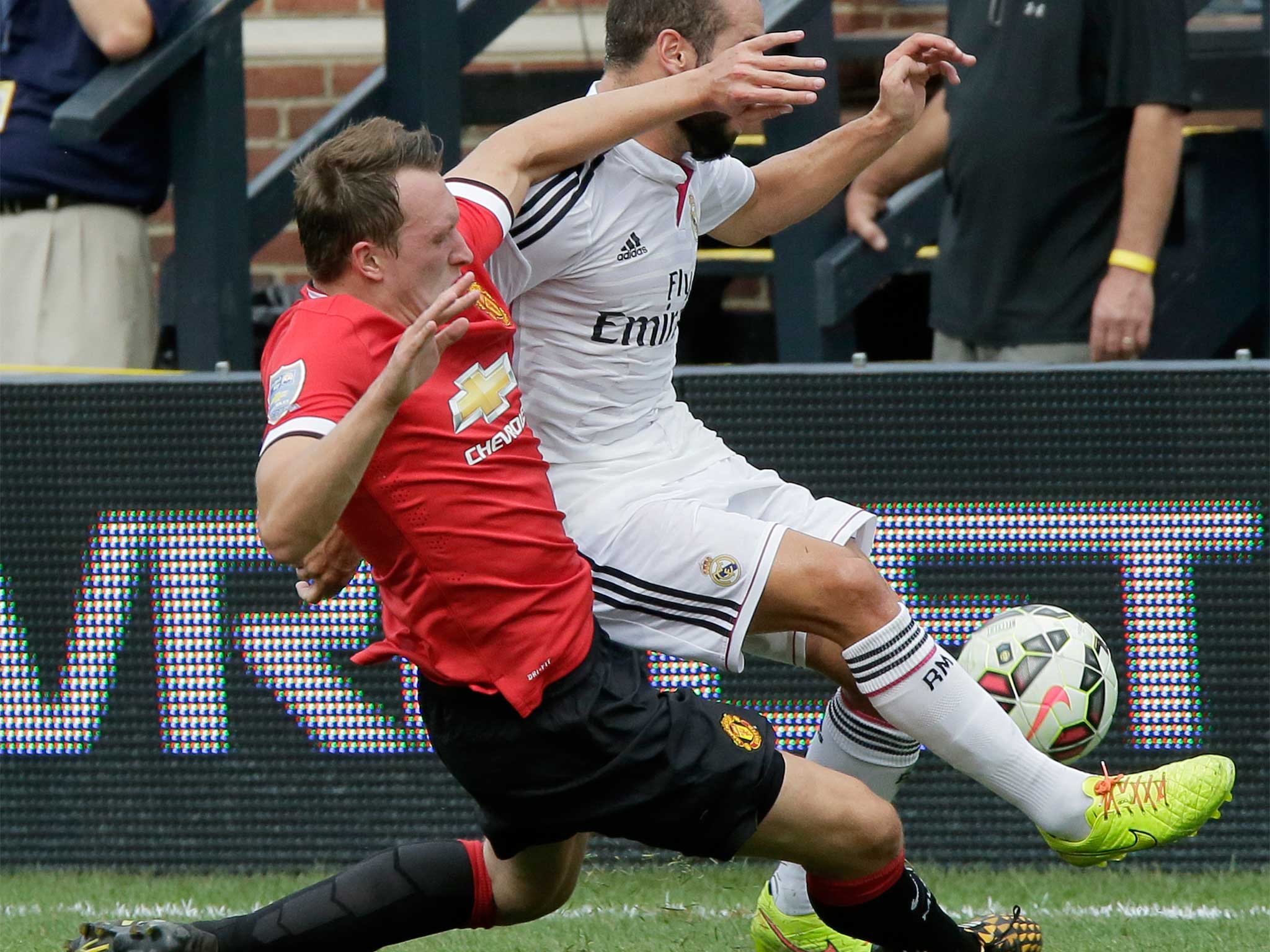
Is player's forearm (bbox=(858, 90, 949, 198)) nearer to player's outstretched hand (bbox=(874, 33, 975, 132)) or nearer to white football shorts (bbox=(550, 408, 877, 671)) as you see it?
player's outstretched hand (bbox=(874, 33, 975, 132))

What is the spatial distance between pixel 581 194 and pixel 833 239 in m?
2.60

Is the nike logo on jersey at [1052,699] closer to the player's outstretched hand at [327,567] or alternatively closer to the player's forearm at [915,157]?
the player's outstretched hand at [327,567]

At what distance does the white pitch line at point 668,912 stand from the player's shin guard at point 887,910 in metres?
0.76

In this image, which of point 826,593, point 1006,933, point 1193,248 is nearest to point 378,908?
point 826,593

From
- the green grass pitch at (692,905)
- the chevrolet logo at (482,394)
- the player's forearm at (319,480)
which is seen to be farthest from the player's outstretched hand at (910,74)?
the green grass pitch at (692,905)

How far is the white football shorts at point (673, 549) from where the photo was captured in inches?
141

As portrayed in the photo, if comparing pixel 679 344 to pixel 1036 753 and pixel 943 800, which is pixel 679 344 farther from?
pixel 1036 753

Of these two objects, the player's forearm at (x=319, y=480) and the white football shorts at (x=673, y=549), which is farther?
the white football shorts at (x=673, y=549)

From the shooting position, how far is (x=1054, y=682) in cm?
399

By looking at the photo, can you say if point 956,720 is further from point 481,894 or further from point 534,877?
point 481,894

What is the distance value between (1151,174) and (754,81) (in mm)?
1995

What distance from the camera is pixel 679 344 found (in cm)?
728

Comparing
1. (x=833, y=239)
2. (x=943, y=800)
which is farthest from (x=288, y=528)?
(x=833, y=239)

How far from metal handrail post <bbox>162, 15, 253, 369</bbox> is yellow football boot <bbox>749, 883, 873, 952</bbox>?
2424mm
